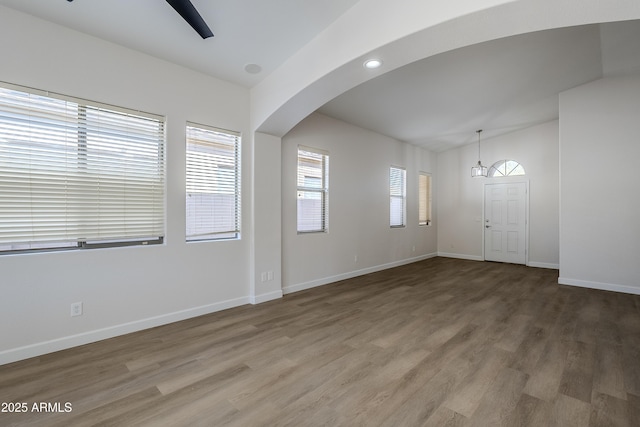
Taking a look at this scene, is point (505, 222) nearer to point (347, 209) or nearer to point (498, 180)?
point (498, 180)

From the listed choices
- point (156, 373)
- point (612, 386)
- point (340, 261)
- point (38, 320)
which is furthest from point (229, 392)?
point (340, 261)

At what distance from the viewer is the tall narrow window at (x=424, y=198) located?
25.8 ft

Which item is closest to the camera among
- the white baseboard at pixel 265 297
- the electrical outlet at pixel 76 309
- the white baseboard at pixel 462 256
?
the electrical outlet at pixel 76 309

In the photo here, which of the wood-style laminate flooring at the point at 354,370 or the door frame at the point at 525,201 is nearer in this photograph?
the wood-style laminate flooring at the point at 354,370

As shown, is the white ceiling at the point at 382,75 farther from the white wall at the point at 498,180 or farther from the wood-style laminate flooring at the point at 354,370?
the wood-style laminate flooring at the point at 354,370

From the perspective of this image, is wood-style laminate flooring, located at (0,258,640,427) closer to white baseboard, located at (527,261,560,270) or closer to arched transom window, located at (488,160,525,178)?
white baseboard, located at (527,261,560,270)

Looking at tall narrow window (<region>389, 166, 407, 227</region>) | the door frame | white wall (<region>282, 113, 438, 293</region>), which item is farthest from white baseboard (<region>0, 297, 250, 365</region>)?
the door frame

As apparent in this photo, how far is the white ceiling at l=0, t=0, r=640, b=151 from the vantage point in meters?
2.51

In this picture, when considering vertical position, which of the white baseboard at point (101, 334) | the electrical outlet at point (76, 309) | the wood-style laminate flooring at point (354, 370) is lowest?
the wood-style laminate flooring at point (354, 370)

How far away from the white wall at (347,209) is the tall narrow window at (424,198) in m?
0.49

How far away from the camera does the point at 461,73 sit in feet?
12.6

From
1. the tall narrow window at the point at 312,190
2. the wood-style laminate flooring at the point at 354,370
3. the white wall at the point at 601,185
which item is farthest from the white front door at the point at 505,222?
the tall narrow window at the point at 312,190

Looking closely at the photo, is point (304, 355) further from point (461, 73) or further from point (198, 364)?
point (461, 73)

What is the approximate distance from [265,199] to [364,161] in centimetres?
264
